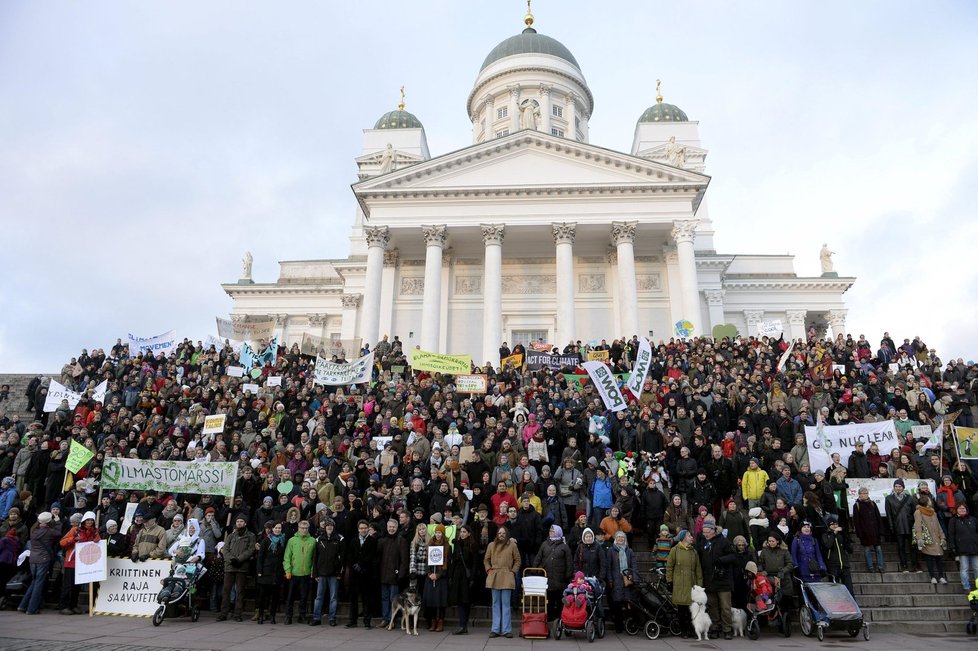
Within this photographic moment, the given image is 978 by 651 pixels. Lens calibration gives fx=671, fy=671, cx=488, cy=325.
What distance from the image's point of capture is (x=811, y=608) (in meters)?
9.45

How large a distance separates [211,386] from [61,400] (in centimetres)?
383

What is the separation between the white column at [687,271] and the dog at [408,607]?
21163mm

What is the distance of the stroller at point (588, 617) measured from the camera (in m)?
9.06

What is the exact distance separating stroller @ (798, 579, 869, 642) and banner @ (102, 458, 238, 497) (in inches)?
372

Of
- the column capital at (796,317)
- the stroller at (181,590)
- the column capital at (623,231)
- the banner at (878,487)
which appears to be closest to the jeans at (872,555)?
the banner at (878,487)

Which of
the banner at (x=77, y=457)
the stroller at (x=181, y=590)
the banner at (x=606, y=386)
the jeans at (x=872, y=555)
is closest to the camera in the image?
the stroller at (x=181, y=590)

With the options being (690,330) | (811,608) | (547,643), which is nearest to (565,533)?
(547,643)

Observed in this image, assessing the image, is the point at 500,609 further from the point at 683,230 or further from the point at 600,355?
the point at 683,230

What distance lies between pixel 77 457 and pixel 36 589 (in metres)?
2.94

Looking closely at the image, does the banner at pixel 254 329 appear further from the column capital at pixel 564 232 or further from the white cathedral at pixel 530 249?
the column capital at pixel 564 232

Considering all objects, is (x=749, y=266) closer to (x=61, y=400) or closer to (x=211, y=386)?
(x=211, y=386)

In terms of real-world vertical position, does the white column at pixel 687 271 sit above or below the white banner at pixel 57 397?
above

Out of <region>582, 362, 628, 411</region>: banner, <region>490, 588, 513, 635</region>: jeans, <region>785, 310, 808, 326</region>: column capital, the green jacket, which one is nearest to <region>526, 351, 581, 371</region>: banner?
<region>582, 362, 628, 411</region>: banner

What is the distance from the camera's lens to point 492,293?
2994cm
